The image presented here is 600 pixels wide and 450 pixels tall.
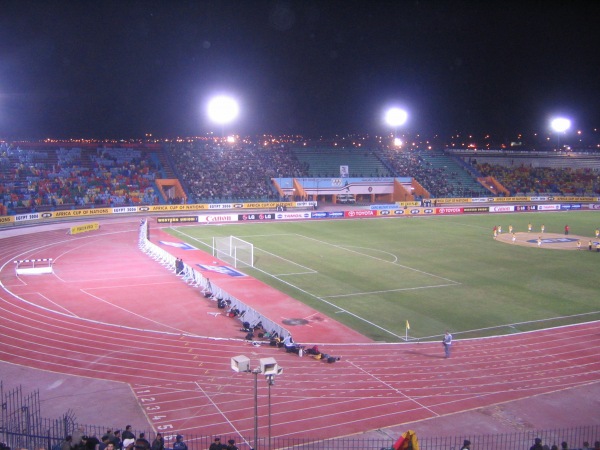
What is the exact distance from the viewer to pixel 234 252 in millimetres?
39938

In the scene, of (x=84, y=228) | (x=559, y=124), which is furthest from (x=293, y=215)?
(x=559, y=124)

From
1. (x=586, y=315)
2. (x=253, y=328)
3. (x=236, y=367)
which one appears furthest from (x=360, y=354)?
(x=586, y=315)

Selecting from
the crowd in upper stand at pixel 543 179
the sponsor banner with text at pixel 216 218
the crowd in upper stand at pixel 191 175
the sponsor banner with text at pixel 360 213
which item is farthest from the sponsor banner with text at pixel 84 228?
the crowd in upper stand at pixel 543 179

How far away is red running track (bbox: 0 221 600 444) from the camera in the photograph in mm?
15406

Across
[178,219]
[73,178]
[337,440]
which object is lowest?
[337,440]

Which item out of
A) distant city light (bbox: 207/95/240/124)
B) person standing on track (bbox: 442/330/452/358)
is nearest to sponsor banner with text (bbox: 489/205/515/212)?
distant city light (bbox: 207/95/240/124)

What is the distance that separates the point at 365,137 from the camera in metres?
138

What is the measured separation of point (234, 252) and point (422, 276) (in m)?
13.6

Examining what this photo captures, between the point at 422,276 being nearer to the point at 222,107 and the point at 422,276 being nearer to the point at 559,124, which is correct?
the point at 222,107

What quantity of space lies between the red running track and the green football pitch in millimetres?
1820

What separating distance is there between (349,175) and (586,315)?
6059 cm

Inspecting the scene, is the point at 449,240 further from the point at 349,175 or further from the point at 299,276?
the point at 349,175

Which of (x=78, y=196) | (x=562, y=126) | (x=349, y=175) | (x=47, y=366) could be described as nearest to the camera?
(x=47, y=366)

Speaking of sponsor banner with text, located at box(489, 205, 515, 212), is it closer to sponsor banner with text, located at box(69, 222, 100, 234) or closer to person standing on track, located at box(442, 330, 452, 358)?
sponsor banner with text, located at box(69, 222, 100, 234)
